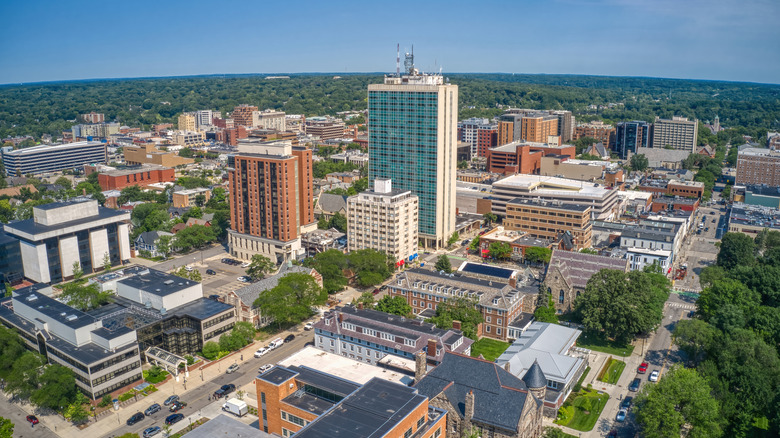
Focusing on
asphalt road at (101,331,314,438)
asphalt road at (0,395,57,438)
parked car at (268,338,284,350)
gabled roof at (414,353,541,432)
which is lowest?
asphalt road at (0,395,57,438)

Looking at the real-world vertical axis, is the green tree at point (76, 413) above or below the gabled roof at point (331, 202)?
below

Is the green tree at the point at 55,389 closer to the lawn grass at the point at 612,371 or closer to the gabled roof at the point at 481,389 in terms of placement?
the gabled roof at the point at 481,389

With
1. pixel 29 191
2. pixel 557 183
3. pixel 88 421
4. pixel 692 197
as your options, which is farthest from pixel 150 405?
pixel 692 197

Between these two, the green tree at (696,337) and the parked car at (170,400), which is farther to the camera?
the green tree at (696,337)

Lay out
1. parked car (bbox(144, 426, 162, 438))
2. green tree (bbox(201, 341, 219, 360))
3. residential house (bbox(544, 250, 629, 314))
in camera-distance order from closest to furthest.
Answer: parked car (bbox(144, 426, 162, 438)) → green tree (bbox(201, 341, 219, 360)) → residential house (bbox(544, 250, 629, 314))

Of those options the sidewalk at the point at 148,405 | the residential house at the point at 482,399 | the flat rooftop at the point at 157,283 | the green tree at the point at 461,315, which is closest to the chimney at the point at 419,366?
the residential house at the point at 482,399

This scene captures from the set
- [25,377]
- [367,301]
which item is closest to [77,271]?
[25,377]

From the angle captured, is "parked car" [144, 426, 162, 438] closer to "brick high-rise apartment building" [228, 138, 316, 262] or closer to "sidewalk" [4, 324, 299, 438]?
"sidewalk" [4, 324, 299, 438]

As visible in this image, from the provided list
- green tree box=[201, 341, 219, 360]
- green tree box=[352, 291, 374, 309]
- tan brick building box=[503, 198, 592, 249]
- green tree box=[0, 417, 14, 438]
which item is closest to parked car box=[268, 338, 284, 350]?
green tree box=[201, 341, 219, 360]
